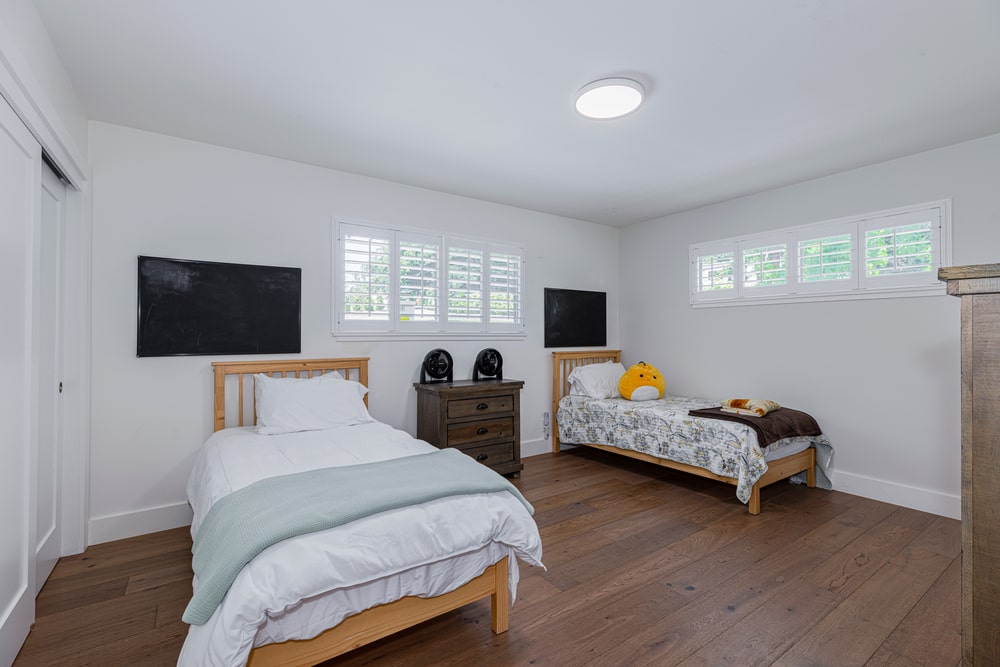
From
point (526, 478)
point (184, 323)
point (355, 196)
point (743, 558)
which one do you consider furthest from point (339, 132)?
point (743, 558)

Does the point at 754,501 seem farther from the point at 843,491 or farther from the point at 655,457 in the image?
the point at 843,491

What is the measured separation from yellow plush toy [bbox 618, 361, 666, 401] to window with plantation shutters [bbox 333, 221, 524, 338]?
1.12 m

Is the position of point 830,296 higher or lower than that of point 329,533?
higher

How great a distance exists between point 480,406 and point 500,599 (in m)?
1.92

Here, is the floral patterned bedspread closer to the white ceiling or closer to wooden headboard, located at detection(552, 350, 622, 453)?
wooden headboard, located at detection(552, 350, 622, 453)

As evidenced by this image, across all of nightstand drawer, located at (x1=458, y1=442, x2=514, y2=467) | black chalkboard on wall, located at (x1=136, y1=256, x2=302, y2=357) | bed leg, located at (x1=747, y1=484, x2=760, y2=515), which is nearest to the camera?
black chalkboard on wall, located at (x1=136, y1=256, x2=302, y2=357)

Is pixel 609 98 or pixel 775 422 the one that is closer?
pixel 609 98

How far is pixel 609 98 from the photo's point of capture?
93.3 inches

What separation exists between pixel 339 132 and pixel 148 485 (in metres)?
2.53

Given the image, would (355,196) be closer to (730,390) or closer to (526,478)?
(526,478)

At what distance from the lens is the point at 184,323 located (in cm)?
294

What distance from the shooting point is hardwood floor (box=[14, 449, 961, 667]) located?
5.82ft

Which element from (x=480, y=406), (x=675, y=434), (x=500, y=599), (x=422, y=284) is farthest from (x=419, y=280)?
(x=500, y=599)

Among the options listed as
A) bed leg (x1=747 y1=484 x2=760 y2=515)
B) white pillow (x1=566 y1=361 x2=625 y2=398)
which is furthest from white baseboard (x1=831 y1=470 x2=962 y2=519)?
white pillow (x1=566 y1=361 x2=625 y2=398)
